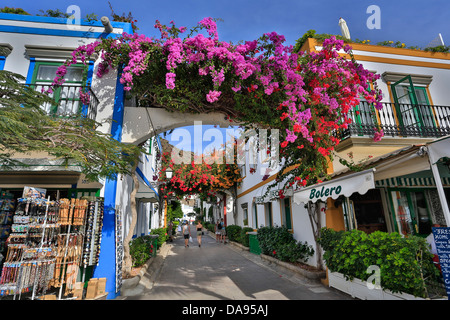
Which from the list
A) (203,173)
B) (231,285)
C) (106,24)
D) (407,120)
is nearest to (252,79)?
(106,24)

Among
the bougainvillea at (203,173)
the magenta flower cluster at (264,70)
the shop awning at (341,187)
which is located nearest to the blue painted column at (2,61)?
the magenta flower cluster at (264,70)

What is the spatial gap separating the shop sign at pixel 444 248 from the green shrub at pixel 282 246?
15.3 feet

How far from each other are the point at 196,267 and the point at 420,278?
748 centimetres

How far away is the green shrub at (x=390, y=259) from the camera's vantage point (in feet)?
13.2

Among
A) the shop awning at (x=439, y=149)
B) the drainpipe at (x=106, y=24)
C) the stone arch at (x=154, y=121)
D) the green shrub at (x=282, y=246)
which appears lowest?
the green shrub at (x=282, y=246)

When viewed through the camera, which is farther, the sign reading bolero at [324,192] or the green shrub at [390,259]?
the sign reading bolero at [324,192]

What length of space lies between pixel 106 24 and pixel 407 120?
10.7 meters

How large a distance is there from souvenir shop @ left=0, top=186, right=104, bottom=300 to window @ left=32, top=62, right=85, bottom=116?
228 cm

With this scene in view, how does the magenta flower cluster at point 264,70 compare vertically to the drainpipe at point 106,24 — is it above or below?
below

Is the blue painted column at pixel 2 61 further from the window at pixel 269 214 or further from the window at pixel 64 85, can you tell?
the window at pixel 269 214

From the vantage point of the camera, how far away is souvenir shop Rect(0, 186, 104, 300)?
189 inches

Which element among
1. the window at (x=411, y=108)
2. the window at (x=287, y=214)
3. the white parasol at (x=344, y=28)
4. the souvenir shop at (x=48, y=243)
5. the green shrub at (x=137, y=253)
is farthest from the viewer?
the white parasol at (x=344, y=28)

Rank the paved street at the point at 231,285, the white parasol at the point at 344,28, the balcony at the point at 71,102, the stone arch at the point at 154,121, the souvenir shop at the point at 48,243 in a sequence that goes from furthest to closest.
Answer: the white parasol at the point at 344,28, the stone arch at the point at 154,121, the balcony at the point at 71,102, the paved street at the point at 231,285, the souvenir shop at the point at 48,243
